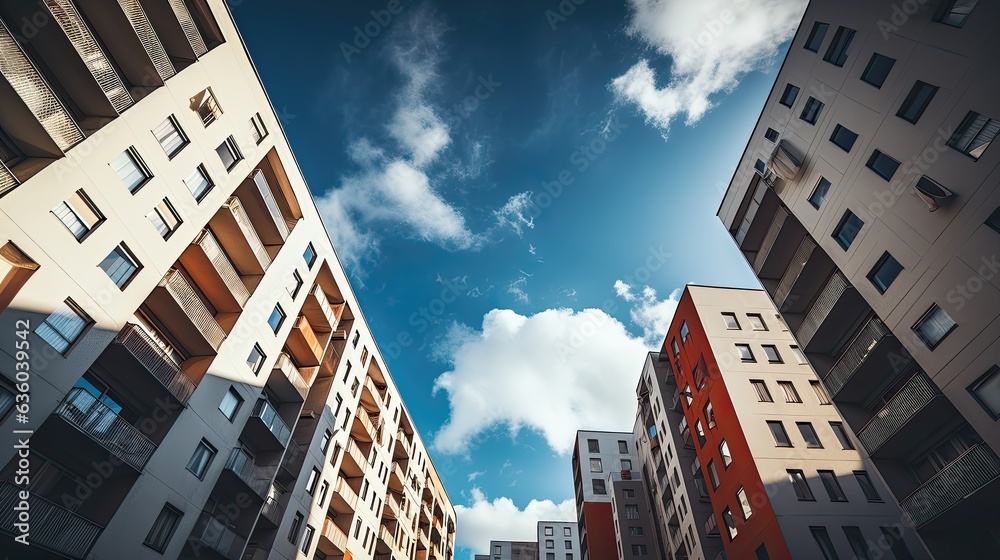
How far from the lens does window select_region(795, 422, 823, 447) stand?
26.9m

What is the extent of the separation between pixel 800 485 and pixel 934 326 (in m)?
14.3

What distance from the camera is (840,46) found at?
18547mm

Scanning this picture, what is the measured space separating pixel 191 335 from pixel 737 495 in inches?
1264

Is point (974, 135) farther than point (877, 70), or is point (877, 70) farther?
point (877, 70)

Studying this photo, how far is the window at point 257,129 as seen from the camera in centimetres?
2348

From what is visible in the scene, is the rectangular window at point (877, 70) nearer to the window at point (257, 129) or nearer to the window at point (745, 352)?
the window at point (745, 352)

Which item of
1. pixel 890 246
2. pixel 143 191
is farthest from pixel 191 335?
pixel 890 246

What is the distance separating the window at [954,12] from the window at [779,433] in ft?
73.4

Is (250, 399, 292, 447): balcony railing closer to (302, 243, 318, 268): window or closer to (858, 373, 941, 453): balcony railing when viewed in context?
(302, 243, 318, 268): window

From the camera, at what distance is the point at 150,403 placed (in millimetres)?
17844

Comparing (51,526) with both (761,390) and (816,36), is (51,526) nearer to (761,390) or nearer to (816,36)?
(816,36)

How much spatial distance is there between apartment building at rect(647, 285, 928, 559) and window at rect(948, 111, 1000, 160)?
44.0 ft

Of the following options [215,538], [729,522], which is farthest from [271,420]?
[729,522]

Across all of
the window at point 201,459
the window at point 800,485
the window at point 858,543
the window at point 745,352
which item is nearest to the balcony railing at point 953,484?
the window at point 858,543
